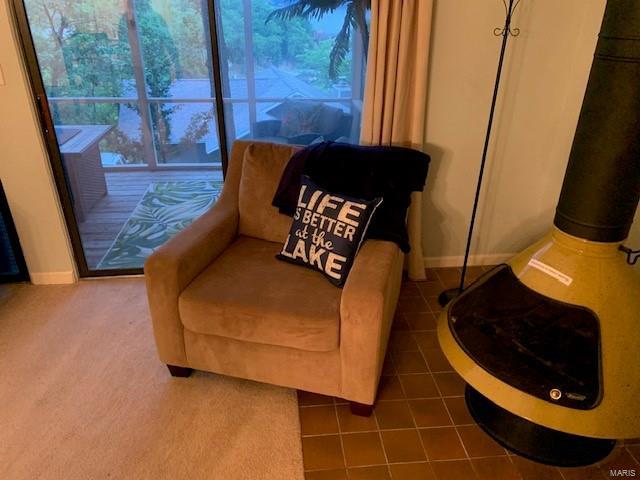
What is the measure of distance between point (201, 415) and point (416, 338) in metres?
1.07

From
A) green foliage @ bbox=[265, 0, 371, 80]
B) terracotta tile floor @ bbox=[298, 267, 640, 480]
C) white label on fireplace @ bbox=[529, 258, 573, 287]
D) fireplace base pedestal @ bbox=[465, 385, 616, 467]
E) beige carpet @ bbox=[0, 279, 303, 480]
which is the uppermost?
green foliage @ bbox=[265, 0, 371, 80]

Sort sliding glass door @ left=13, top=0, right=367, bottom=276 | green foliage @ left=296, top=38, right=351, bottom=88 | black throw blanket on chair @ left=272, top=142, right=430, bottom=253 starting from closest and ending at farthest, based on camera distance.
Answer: black throw blanket on chair @ left=272, top=142, right=430, bottom=253 → sliding glass door @ left=13, top=0, right=367, bottom=276 → green foliage @ left=296, top=38, right=351, bottom=88

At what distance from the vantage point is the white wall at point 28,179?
7.49ft

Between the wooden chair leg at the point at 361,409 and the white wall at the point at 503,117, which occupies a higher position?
the white wall at the point at 503,117

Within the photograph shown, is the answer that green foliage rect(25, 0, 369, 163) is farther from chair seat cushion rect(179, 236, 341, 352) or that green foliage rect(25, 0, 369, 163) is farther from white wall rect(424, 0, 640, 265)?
chair seat cushion rect(179, 236, 341, 352)

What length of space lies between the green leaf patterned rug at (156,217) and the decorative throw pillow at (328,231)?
1035 millimetres

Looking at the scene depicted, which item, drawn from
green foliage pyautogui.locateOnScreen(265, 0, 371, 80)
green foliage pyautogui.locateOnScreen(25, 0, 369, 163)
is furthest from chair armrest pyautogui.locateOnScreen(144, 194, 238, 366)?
green foliage pyautogui.locateOnScreen(265, 0, 371, 80)

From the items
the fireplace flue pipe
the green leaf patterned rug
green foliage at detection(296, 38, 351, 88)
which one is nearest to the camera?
the fireplace flue pipe

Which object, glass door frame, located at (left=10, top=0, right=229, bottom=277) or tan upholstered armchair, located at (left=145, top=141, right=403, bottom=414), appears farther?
glass door frame, located at (left=10, top=0, right=229, bottom=277)

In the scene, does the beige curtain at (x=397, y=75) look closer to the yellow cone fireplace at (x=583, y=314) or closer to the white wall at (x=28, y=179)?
the yellow cone fireplace at (x=583, y=314)

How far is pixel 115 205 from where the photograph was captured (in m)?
2.86

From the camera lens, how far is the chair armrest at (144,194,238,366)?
1829 mm

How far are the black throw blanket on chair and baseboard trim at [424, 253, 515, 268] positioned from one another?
0.89 metres

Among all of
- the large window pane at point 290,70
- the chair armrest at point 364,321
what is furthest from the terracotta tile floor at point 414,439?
the large window pane at point 290,70
